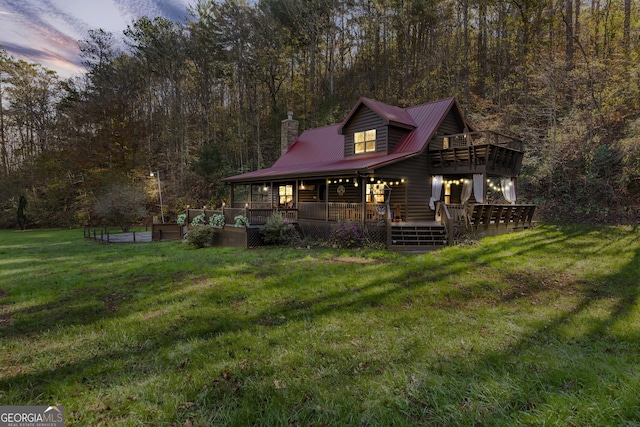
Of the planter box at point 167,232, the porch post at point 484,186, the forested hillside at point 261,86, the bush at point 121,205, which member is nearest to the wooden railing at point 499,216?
the porch post at point 484,186

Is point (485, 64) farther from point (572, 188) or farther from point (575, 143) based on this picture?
point (572, 188)

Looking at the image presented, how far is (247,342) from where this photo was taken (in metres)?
4.71

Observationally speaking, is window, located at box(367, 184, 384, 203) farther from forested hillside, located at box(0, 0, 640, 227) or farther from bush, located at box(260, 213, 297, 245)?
forested hillside, located at box(0, 0, 640, 227)

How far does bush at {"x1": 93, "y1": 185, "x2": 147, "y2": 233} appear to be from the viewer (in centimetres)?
2551

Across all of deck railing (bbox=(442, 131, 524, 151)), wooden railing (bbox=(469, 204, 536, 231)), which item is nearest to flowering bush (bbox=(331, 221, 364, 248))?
wooden railing (bbox=(469, 204, 536, 231))

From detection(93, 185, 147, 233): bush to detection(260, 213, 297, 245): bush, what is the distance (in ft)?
51.9

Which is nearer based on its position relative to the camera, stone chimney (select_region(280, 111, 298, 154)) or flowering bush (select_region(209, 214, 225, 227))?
flowering bush (select_region(209, 214, 225, 227))

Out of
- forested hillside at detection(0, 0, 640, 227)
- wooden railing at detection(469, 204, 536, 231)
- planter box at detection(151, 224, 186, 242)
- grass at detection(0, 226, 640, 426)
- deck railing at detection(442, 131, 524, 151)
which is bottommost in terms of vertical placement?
grass at detection(0, 226, 640, 426)

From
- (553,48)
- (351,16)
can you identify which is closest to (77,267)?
(553,48)

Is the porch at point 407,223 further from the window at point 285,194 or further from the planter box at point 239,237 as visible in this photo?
the window at point 285,194

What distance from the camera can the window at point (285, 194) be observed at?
22922 mm

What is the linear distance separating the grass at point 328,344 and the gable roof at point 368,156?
25.4 feet

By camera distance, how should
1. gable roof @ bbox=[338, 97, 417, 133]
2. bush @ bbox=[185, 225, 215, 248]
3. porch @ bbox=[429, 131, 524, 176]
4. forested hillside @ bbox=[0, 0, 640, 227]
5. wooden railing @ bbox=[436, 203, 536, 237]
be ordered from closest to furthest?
wooden railing @ bbox=[436, 203, 536, 237] → bush @ bbox=[185, 225, 215, 248] → porch @ bbox=[429, 131, 524, 176] → gable roof @ bbox=[338, 97, 417, 133] → forested hillside @ bbox=[0, 0, 640, 227]

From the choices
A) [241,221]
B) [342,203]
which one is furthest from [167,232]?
[342,203]
